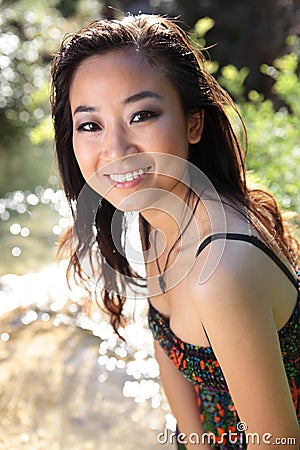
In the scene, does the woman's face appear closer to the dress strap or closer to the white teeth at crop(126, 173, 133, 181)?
the white teeth at crop(126, 173, 133, 181)

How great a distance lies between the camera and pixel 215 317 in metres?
1.54

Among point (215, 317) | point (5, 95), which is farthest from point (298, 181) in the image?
point (5, 95)

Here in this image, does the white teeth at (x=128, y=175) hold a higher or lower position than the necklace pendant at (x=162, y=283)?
higher

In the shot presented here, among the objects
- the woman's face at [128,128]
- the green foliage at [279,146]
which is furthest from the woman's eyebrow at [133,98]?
the green foliage at [279,146]

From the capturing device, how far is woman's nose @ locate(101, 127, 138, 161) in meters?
1.65

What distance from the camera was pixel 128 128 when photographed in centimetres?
167

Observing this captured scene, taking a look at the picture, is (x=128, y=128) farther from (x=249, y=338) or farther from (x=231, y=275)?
(x=249, y=338)

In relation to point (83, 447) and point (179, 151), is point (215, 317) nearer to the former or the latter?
point (179, 151)

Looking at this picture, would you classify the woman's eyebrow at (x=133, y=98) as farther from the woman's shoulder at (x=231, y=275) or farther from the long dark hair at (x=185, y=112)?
the woman's shoulder at (x=231, y=275)

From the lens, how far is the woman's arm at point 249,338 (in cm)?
152

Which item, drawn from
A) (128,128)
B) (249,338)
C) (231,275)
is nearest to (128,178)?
(128,128)

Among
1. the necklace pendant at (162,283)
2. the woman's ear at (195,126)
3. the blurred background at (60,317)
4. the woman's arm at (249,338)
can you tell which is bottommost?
the blurred background at (60,317)

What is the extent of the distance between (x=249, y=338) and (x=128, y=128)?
0.60m

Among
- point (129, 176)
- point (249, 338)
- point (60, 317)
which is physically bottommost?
point (60, 317)
